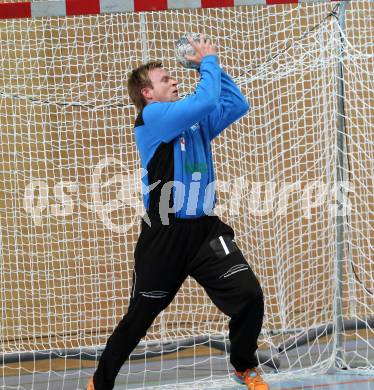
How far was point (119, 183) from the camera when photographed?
6387mm

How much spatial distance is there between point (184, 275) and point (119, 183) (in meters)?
2.58

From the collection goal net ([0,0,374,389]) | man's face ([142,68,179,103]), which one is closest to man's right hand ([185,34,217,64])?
man's face ([142,68,179,103])

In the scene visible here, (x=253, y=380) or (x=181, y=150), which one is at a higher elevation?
(x=181, y=150)

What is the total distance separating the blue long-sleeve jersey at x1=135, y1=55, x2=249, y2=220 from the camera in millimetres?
3709

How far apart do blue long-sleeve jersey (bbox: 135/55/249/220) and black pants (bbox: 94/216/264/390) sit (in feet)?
0.33

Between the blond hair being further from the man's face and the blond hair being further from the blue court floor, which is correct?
the blue court floor

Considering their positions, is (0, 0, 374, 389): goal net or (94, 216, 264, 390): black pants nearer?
(94, 216, 264, 390): black pants

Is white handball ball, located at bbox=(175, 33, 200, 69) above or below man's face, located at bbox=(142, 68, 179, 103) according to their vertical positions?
above

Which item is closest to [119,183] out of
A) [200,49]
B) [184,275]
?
[184,275]

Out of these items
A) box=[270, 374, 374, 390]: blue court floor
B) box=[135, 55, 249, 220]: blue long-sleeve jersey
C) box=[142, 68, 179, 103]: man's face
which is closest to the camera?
box=[135, 55, 249, 220]: blue long-sleeve jersey

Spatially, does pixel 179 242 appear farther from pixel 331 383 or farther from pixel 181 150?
pixel 331 383

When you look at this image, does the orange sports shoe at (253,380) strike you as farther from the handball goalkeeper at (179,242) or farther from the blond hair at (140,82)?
the blond hair at (140,82)

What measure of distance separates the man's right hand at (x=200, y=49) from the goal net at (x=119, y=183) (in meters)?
2.14

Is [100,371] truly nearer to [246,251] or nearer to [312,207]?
[246,251]
